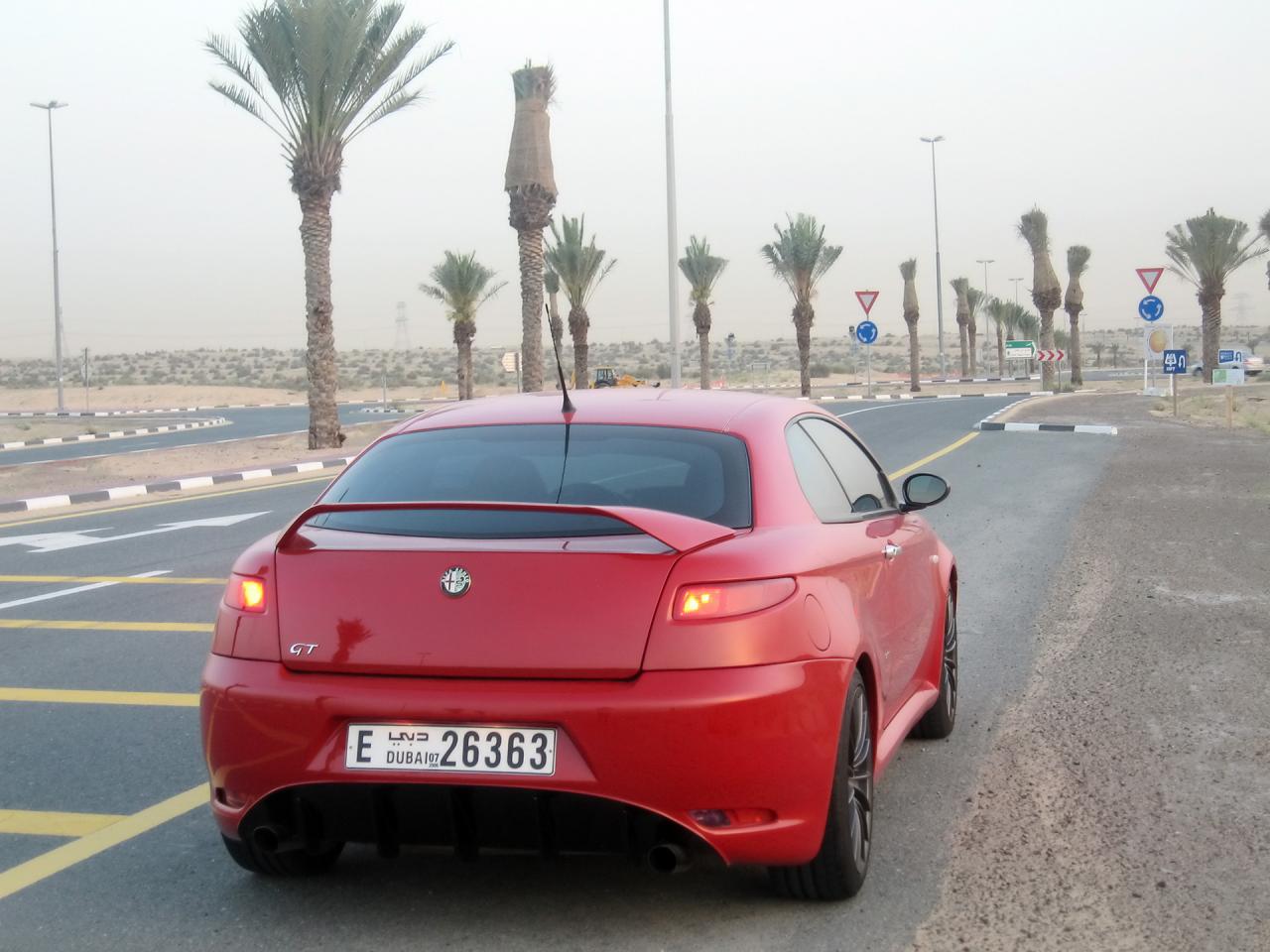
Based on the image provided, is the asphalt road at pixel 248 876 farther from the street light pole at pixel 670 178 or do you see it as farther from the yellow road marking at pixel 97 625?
the street light pole at pixel 670 178

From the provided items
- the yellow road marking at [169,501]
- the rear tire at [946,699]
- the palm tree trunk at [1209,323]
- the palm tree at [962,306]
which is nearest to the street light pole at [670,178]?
the yellow road marking at [169,501]

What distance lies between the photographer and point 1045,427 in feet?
98.1

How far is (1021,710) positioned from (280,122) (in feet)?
81.3

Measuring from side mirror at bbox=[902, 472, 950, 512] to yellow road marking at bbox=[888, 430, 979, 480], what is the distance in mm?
12033

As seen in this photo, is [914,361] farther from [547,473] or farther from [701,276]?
[547,473]

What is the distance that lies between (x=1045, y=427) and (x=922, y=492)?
25262 millimetres

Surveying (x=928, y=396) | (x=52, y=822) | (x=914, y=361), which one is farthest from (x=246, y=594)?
(x=914, y=361)

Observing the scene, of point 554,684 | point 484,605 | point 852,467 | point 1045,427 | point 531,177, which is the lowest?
point 1045,427

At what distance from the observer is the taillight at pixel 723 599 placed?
367cm

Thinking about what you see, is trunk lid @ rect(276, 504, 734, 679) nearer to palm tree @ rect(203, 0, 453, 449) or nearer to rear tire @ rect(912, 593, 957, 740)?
rear tire @ rect(912, 593, 957, 740)

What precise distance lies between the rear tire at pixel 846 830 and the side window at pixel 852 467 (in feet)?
3.18

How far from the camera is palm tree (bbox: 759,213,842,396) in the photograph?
192 feet

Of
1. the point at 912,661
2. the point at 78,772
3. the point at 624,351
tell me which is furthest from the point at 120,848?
the point at 624,351

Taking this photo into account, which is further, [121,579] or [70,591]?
[121,579]
